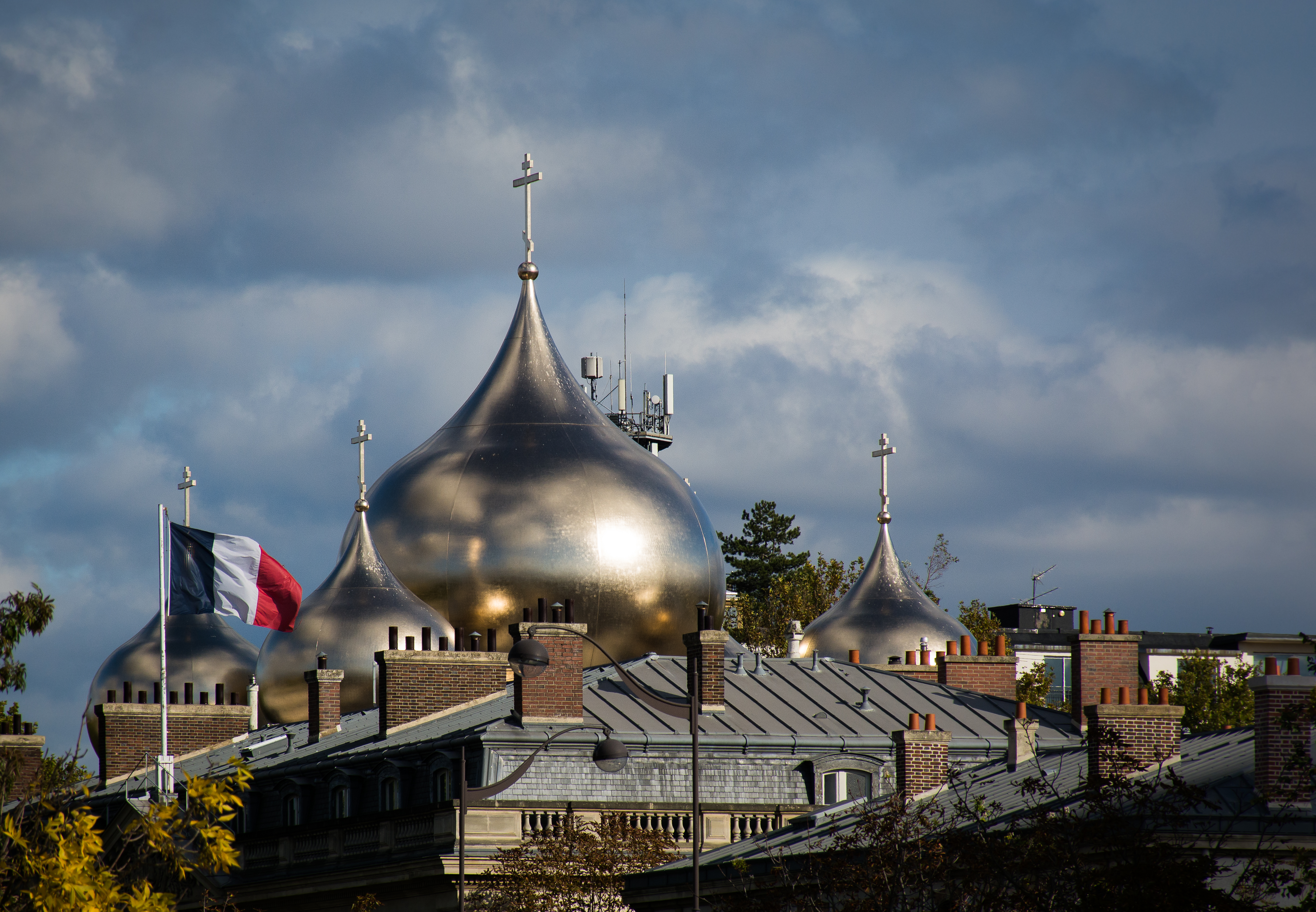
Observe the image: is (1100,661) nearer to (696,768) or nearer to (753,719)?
(753,719)

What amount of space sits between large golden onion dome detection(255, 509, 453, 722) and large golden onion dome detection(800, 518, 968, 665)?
11.0 meters

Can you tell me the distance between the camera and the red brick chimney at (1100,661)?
38062 mm

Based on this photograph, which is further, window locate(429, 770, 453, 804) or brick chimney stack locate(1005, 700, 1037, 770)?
window locate(429, 770, 453, 804)

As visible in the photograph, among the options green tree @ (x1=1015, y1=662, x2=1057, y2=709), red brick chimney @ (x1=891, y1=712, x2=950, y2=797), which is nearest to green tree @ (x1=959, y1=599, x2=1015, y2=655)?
green tree @ (x1=1015, y1=662, x2=1057, y2=709)

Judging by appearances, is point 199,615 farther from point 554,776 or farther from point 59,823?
point 59,823

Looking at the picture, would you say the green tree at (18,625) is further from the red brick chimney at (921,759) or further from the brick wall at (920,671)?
the brick wall at (920,671)

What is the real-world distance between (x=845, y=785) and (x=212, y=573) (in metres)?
11.7

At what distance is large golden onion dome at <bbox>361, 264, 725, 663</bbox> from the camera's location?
154 ft

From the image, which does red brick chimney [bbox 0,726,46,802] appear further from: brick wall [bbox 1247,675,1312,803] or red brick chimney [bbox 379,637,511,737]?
→ brick wall [bbox 1247,675,1312,803]

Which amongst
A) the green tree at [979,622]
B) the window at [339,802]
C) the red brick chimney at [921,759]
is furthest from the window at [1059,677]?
the red brick chimney at [921,759]

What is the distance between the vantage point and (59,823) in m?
18.6

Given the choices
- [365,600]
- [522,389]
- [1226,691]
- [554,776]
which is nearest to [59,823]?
[554,776]

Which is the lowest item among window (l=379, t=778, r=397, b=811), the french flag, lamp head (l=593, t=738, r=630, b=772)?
window (l=379, t=778, r=397, b=811)

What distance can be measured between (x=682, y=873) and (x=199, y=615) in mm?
30241
